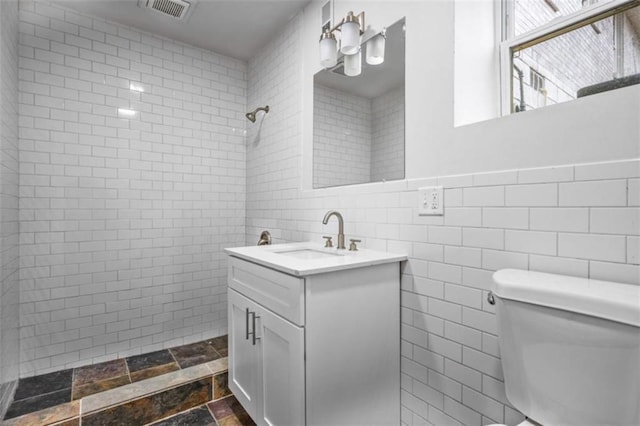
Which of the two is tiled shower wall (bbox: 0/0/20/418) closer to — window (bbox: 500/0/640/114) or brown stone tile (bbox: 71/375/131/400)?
brown stone tile (bbox: 71/375/131/400)

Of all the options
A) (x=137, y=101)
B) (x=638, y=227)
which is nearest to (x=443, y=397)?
(x=638, y=227)

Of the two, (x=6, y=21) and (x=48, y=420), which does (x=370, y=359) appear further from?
(x=6, y=21)

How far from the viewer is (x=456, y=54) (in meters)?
1.24

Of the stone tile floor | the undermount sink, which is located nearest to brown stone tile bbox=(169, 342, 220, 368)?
the stone tile floor

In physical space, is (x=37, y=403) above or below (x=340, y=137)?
below

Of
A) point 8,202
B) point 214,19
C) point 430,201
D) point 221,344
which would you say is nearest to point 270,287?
point 430,201

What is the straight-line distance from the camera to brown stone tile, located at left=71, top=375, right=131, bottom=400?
1.76m

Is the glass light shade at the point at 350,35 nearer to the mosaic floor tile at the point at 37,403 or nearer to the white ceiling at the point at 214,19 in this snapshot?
the white ceiling at the point at 214,19

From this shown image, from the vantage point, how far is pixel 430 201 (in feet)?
4.28

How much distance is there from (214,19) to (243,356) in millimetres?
2213

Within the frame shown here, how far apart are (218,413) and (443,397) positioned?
1.16 meters

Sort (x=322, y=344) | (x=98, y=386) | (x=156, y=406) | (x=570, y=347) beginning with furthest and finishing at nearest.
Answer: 1. (x=98, y=386)
2. (x=156, y=406)
3. (x=322, y=344)
4. (x=570, y=347)

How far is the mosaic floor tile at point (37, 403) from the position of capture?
5.30 feet

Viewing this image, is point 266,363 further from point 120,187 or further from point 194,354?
point 120,187
